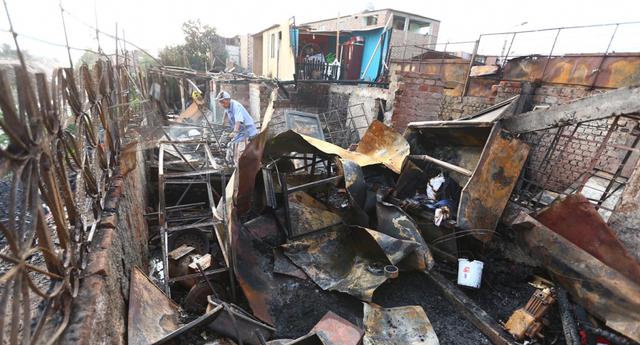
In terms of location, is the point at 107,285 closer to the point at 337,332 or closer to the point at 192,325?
the point at 192,325

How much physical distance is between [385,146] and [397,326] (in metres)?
2.90

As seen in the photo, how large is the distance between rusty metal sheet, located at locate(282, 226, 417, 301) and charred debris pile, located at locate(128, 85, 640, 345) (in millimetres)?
14

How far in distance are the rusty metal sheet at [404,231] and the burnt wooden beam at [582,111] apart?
68.5 inches

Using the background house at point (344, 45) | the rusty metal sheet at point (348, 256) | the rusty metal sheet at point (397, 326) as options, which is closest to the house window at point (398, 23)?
the background house at point (344, 45)

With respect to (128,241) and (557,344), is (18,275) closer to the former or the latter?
(128,241)

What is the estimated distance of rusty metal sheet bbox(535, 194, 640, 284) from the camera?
2768 millimetres

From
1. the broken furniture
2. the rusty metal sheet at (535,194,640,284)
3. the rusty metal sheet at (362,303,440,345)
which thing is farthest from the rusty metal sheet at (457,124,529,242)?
the broken furniture

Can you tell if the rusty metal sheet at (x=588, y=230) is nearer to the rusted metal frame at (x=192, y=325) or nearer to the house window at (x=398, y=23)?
the rusted metal frame at (x=192, y=325)

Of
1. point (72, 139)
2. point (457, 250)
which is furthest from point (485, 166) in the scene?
point (72, 139)

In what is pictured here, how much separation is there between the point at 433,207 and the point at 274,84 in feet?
24.0

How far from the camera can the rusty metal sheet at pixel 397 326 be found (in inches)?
110

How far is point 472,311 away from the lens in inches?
126

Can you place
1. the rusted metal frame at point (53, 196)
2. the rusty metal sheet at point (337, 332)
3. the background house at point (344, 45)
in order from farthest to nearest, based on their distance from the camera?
the background house at point (344, 45) → the rusty metal sheet at point (337, 332) → the rusted metal frame at point (53, 196)

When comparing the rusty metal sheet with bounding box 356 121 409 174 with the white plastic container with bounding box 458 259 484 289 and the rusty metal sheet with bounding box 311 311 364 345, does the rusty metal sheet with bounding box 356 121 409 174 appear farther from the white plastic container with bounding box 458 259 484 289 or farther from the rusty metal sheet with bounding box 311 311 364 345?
the rusty metal sheet with bounding box 311 311 364 345
